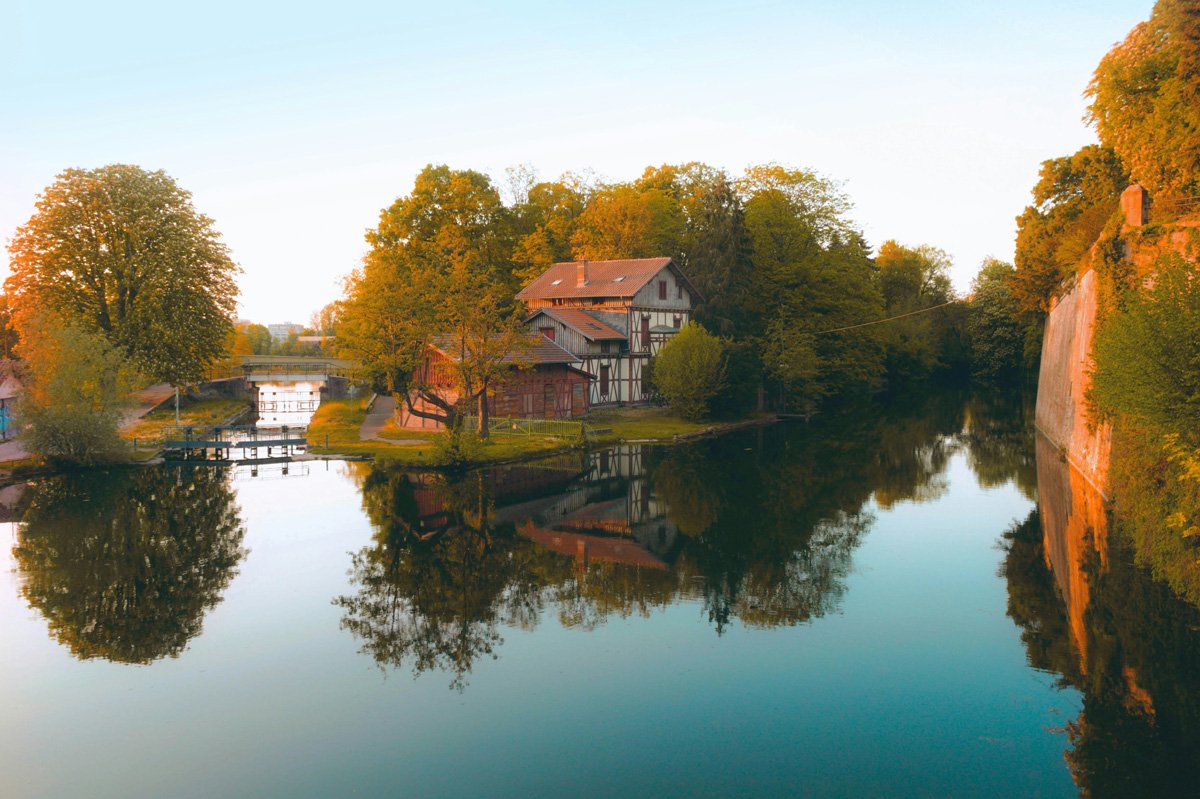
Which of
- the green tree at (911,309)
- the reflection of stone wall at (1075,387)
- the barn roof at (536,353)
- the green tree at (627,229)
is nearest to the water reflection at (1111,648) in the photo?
the reflection of stone wall at (1075,387)

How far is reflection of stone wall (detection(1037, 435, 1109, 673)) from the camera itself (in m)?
16.4

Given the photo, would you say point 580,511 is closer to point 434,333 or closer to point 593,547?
point 593,547

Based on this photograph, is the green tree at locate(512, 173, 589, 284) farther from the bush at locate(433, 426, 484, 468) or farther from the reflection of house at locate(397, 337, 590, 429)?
the bush at locate(433, 426, 484, 468)

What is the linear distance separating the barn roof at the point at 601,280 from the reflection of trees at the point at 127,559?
26.1m

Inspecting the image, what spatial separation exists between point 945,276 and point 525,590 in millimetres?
93377

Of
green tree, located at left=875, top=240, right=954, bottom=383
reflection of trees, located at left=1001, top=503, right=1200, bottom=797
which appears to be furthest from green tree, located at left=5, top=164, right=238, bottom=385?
green tree, located at left=875, top=240, right=954, bottom=383

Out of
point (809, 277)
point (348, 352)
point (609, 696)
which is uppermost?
point (809, 277)

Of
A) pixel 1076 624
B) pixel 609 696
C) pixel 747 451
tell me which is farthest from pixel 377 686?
pixel 747 451

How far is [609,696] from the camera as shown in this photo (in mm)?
12750

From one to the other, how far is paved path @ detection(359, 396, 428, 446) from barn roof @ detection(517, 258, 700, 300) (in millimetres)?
10605

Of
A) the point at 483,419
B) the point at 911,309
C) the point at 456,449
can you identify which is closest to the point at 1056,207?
the point at 911,309

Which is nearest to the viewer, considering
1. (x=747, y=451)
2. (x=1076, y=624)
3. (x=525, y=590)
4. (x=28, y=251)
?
(x=1076, y=624)

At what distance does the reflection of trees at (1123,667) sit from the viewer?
10453 millimetres

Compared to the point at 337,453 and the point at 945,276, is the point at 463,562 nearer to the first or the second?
the point at 337,453
